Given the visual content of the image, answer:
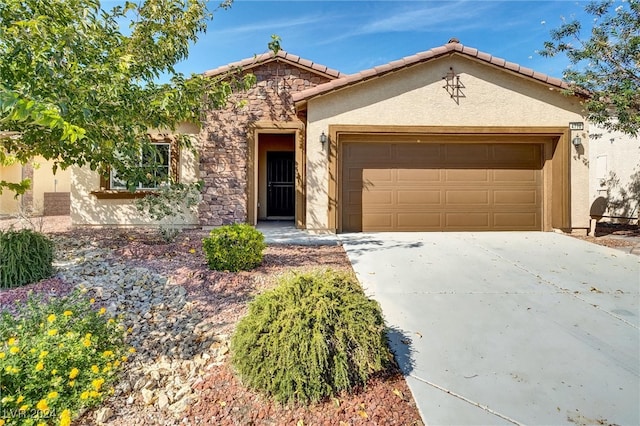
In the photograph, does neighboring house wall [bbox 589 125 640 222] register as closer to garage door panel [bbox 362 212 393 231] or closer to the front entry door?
garage door panel [bbox 362 212 393 231]

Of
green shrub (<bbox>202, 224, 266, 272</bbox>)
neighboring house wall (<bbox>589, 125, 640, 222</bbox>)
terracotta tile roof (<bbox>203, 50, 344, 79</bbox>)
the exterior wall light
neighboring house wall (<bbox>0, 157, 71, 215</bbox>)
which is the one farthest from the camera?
neighboring house wall (<bbox>0, 157, 71, 215</bbox>)

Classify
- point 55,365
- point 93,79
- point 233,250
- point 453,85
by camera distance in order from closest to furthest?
1. point 55,365
2. point 93,79
3. point 233,250
4. point 453,85

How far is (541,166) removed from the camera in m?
9.53

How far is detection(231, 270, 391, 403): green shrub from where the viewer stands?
241 cm

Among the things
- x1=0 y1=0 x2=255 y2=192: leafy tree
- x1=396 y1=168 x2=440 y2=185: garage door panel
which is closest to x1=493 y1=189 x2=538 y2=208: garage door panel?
x1=396 y1=168 x2=440 y2=185: garage door panel

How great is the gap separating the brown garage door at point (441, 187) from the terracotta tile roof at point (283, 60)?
93.5 inches

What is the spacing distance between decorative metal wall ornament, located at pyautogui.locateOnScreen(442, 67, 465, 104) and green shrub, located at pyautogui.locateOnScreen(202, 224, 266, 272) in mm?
6735

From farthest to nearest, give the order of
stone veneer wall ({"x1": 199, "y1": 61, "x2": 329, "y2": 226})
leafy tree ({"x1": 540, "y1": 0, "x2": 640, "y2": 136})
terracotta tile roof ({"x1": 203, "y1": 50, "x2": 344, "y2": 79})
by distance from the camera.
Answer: stone veneer wall ({"x1": 199, "y1": 61, "x2": 329, "y2": 226}) < terracotta tile roof ({"x1": 203, "y1": 50, "x2": 344, "y2": 79}) < leafy tree ({"x1": 540, "y1": 0, "x2": 640, "y2": 136})

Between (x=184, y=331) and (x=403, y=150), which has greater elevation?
(x=403, y=150)

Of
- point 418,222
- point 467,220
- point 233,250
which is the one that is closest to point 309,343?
point 233,250

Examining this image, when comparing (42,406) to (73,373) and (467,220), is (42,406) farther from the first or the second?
(467,220)

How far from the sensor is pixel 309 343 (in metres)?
2.46

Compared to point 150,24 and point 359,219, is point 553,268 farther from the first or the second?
point 150,24

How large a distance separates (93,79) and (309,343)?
372cm
